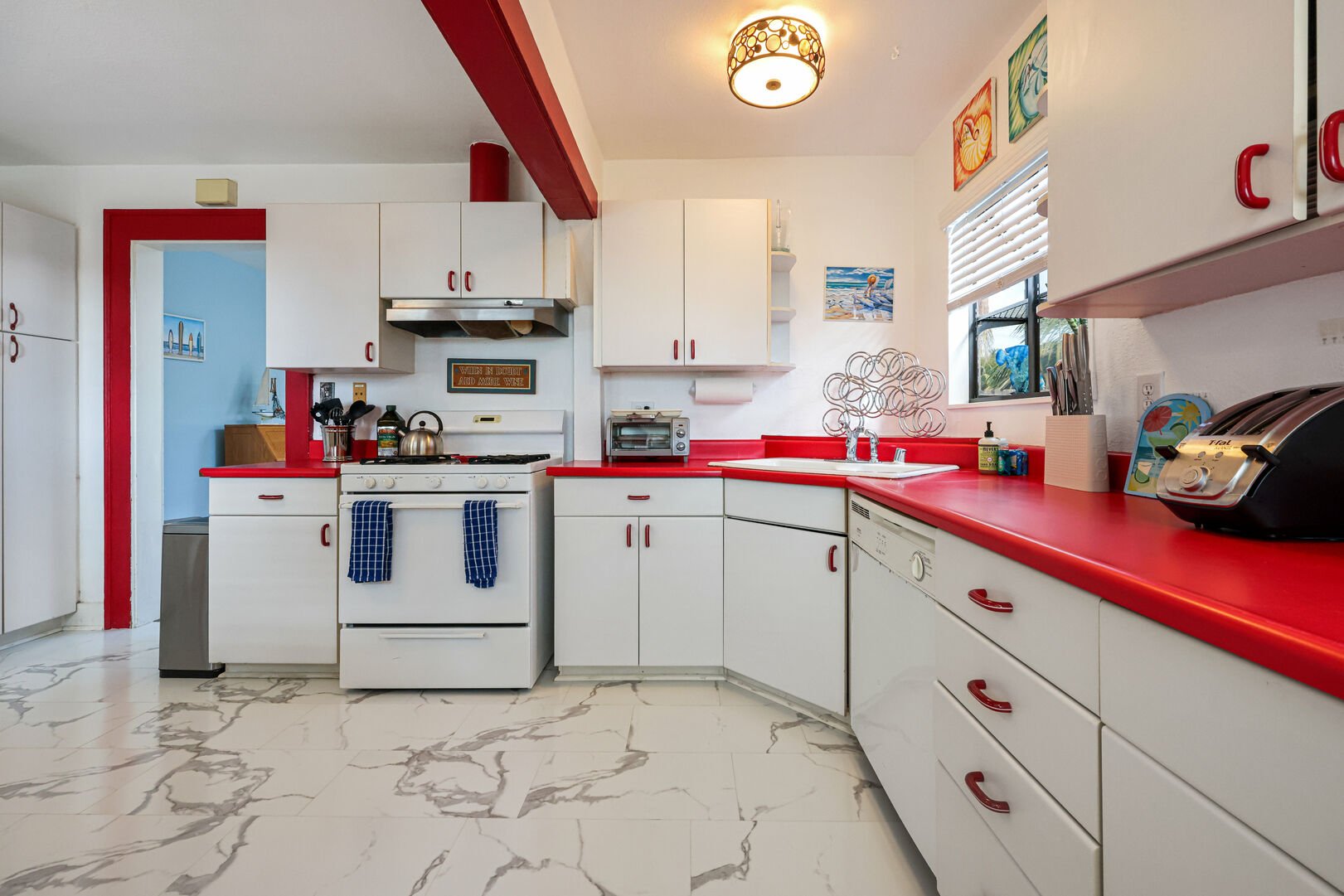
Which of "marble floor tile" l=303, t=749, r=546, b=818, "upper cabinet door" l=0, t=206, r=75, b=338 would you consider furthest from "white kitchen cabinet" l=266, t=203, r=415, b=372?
"marble floor tile" l=303, t=749, r=546, b=818

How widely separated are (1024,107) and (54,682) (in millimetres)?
4551

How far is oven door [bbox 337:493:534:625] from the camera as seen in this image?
2.38 metres

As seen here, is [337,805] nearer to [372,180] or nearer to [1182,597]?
[1182,597]

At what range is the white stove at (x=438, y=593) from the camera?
93.6 inches

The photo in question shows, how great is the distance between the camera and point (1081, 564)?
0.75 metres

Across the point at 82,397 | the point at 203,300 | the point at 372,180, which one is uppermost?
the point at 372,180

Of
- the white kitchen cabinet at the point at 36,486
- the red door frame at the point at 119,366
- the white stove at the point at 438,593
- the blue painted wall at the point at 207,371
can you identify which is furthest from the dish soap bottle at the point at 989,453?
the blue painted wall at the point at 207,371

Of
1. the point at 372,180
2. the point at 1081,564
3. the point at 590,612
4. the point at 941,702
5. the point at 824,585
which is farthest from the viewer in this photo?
the point at 372,180

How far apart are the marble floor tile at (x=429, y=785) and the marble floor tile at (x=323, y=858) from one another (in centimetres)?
5

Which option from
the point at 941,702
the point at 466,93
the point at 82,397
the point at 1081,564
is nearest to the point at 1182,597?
the point at 1081,564

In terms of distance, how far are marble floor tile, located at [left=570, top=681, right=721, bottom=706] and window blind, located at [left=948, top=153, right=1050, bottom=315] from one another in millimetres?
1994

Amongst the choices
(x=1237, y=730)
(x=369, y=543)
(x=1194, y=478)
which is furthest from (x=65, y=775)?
(x=1194, y=478)

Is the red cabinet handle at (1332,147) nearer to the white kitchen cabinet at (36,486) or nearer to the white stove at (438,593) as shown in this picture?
the white stove at (438,593)

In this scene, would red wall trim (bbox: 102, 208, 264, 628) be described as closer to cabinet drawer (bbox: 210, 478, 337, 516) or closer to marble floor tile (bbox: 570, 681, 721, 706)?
cabinet drawer (bbox: 210, 478, 337, 516)
